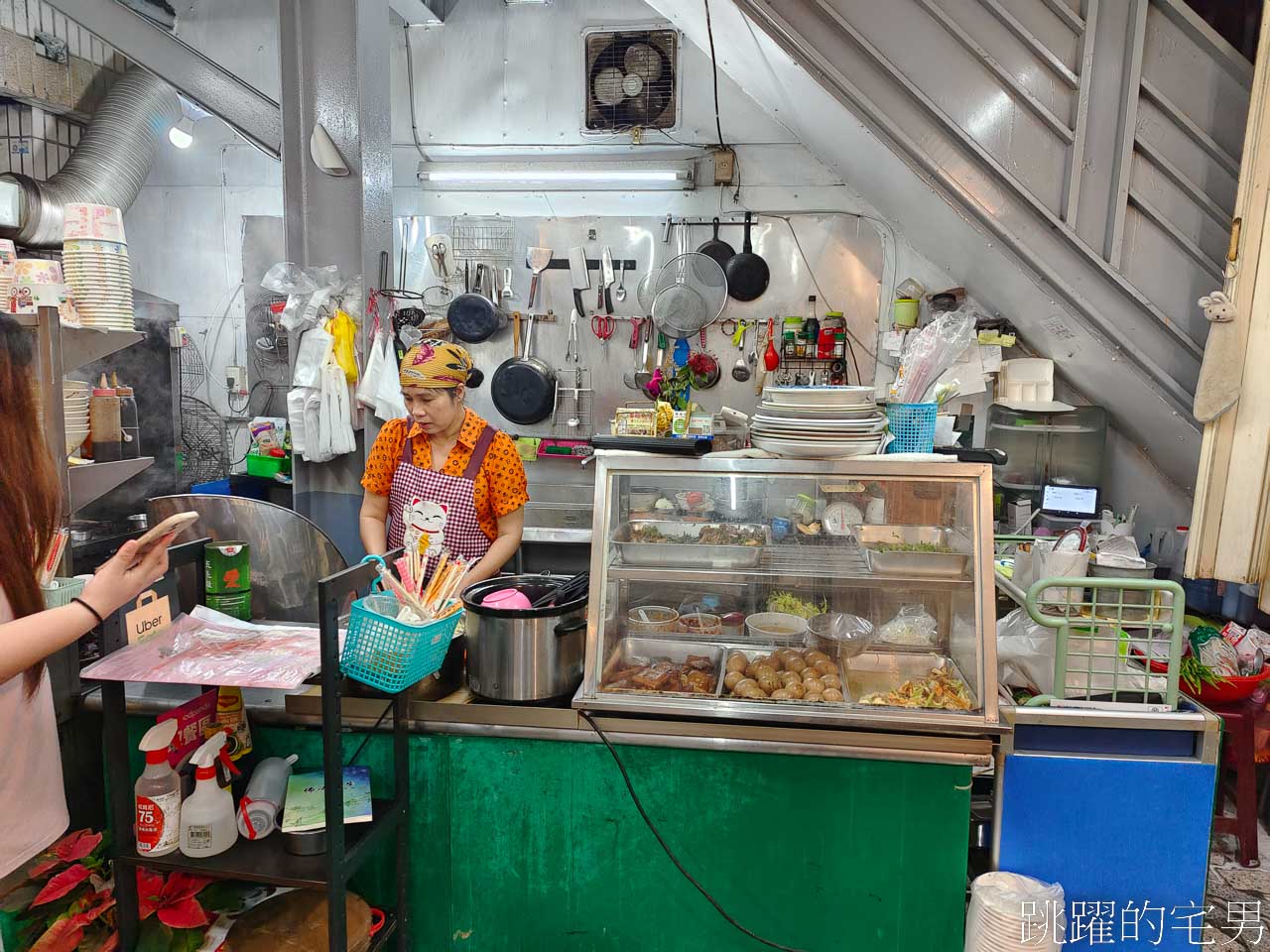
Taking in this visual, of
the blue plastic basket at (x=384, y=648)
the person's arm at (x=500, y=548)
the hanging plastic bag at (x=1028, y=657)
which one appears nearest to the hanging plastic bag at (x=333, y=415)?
the person's arm at (x=500, y=548)

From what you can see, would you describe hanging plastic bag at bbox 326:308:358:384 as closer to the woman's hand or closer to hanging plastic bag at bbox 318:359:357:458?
Answer: hanging plastic bag at bbox 318:359:357:458

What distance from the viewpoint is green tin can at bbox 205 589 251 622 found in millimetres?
2229

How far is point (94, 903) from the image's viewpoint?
1.91 metres

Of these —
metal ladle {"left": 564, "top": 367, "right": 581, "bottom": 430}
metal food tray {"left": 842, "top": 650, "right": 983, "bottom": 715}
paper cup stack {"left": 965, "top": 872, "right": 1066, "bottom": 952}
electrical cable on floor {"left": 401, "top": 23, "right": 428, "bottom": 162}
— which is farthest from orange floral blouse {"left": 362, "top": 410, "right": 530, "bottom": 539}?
electrical cable on floor {"left": 401, "top": 23, "right": 428, "bottom": 162}

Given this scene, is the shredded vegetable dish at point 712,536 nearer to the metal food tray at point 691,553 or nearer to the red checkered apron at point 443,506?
the metal food tray at point 691,553

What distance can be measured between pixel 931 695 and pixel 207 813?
1.73 m

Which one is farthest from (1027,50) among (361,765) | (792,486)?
(361,765)

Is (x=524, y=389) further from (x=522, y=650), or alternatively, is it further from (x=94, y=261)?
(x=522, y=650)

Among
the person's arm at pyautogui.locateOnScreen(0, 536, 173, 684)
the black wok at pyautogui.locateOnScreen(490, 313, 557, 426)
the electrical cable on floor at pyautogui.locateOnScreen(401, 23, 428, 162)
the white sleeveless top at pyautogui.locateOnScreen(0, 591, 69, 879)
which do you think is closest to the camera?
the person's arm at pyautogui.locateOnScreen(0, 536, 173, 684)

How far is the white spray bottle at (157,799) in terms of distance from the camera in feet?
5.81

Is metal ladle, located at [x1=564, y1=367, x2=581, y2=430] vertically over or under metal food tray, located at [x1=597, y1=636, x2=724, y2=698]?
over

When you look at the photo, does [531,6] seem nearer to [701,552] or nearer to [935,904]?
[701,552]

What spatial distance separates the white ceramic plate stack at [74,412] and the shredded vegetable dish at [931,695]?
85.4 inches

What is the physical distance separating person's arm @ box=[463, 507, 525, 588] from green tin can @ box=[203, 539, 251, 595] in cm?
71
